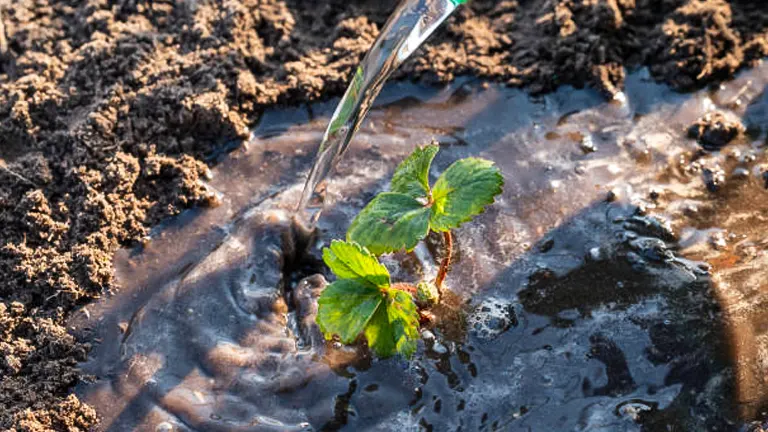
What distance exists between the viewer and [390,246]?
8.10ft

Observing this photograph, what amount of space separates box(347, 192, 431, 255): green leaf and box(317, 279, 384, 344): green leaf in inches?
4.9

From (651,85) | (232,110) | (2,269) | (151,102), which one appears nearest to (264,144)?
(232,110)

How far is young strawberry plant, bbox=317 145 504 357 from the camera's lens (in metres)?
2.41

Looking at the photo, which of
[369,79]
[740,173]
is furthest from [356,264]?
[740,173]

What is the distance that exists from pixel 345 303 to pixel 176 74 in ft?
4.33

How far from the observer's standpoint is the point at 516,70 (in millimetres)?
3428

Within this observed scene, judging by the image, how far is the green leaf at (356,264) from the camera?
7.82 ft

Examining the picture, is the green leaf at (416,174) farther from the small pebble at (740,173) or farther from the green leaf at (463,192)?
the small pebble at (740,173)

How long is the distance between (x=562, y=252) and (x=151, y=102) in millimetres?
1513

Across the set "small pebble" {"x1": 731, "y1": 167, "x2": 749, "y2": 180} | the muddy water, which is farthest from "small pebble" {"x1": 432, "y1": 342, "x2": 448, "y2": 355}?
"small pebble" {"x1": 731, "y1": 167, "x2": 749, "y2": 180}

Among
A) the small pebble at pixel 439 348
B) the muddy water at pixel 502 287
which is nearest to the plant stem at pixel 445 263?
the muddy water at pixel 502 287

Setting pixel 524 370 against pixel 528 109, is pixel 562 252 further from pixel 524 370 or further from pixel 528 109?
pixel 528 109

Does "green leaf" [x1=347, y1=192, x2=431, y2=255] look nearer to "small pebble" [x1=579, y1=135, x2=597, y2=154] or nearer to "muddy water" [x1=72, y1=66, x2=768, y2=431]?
"muddy water" [x1=72, y1=66, x2=768, y2=431]

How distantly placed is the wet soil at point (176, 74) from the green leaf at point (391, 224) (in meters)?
0.76
